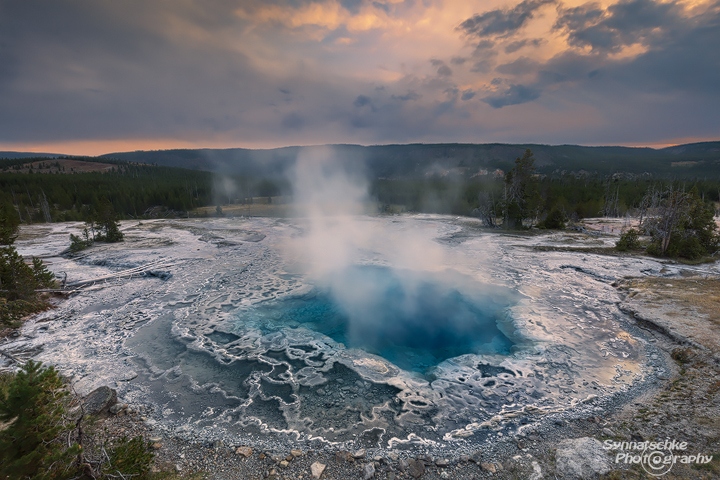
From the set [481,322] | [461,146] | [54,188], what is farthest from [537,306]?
[461,146]

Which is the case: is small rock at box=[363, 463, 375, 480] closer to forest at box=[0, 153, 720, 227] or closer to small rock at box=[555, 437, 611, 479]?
small rock at box=[555, 437, 611, 479]

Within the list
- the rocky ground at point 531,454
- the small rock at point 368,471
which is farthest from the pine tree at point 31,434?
the small rock at point 368,471

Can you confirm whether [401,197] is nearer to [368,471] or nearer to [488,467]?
[488,467]

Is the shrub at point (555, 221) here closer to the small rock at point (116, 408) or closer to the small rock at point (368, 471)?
the small rock at point (368, 471)

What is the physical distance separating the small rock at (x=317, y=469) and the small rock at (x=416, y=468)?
135 centimetres

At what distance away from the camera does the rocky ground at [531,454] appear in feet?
15.5

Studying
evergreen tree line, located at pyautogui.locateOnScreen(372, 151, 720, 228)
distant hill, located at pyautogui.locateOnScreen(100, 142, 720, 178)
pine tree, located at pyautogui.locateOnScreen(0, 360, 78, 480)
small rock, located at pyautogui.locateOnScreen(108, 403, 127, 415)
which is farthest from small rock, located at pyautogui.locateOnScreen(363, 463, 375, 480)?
distant hill, located at pyautogui.locateOnScreen(100, 142, 720, 178)

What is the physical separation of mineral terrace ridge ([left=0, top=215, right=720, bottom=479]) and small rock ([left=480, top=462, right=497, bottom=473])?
1.2 inches

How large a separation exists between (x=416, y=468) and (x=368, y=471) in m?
0.75

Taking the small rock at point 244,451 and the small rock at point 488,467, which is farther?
the small rock at point 244,451

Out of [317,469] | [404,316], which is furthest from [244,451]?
[404,316]

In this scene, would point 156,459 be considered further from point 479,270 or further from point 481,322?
point 479,270

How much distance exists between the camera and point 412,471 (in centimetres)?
487

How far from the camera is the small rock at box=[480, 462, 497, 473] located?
4.83m
